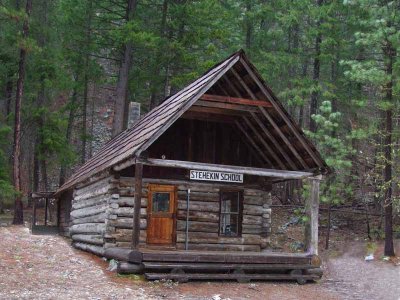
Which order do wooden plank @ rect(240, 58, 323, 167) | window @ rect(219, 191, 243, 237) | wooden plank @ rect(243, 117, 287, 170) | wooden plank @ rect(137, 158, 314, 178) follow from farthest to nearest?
window @ rect(219, 191, 243, 237), wooden plank @ rect(243, 117, 287, 170), wooden plank @ rect(240, 58, 323, 167), wooden plank @ rect(137, 158, 314, 178)

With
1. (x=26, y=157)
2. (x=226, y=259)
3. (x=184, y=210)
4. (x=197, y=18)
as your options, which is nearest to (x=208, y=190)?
(x=184, y=210)

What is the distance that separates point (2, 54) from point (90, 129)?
56.6ft

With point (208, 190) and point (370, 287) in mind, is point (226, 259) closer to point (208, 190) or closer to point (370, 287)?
point (208, 190)

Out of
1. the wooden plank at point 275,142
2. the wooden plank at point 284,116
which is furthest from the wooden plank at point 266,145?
the wooden plank at point 284,116

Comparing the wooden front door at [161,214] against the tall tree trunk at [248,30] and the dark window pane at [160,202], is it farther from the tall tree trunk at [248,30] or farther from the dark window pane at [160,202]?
the tall tree trunk at [248,30]

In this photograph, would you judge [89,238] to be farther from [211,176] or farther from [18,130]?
[18,130]

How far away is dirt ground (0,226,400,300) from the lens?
10578 millimetres

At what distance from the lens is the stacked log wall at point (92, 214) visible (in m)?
15.8

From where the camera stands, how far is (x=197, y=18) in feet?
92.2

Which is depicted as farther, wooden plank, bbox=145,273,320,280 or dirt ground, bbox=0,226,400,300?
wooden plank, bbox=145,273,320,280

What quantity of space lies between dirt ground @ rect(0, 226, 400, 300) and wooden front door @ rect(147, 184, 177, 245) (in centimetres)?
190

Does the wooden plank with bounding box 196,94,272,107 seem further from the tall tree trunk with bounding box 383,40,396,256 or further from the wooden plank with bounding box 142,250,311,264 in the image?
the tall tree trunk with bounding box 383,40,396,256

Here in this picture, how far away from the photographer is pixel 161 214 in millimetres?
16188

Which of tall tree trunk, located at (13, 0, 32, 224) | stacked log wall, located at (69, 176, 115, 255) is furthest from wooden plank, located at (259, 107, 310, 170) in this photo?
tall tree trunk, located at (13, 0, 32, 224)
